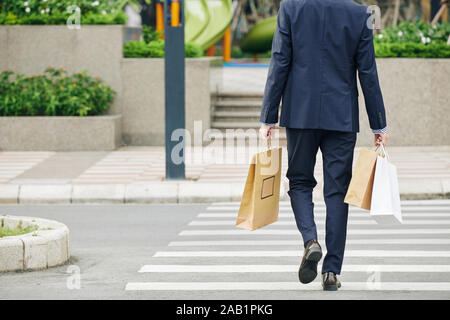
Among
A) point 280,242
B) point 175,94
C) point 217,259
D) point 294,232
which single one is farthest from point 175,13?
point 217,259

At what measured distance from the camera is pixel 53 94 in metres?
14.6

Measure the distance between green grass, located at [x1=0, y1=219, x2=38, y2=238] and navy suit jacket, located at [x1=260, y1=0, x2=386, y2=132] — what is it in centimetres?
233

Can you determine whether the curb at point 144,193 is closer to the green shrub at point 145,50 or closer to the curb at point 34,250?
the curb at point 34,250

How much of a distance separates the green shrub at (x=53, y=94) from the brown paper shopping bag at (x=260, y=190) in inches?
353

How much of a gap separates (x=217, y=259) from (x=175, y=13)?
4.92 metres

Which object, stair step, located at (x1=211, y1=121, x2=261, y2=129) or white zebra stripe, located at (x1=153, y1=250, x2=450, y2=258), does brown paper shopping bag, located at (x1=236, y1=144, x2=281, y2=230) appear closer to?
white zebra stripe, located at (x1=153, y1=250, x2=450, y2=258)

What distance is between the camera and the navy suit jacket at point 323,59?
17.8ft

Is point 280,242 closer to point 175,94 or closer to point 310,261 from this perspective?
point 310,261

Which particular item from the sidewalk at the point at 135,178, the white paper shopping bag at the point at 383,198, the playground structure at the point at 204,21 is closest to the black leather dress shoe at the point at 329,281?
the white paper shopping bag at the point at 383,198

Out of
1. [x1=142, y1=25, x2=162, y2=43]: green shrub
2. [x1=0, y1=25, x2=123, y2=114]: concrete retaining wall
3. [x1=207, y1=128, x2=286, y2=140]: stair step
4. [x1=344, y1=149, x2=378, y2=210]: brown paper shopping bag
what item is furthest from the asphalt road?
[x1=142, y1=25, x2=162, y2=43]: green shrub

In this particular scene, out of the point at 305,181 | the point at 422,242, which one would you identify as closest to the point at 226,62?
the point at 422,242

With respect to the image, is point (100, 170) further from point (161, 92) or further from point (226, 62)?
point (226, 62)

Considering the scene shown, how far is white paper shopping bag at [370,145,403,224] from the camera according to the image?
17.6 feet
